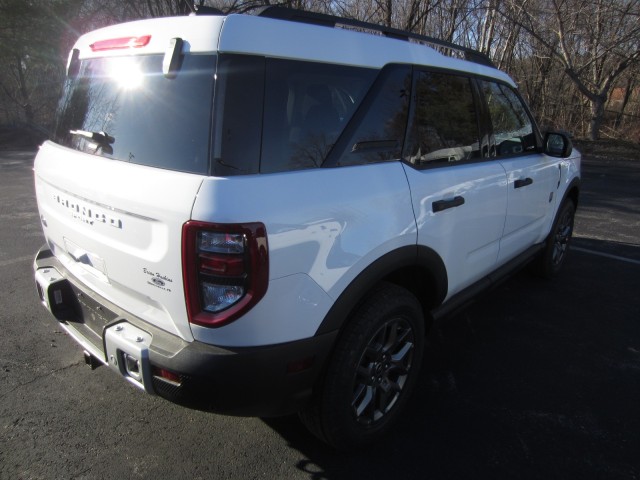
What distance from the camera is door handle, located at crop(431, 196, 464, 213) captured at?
8.10 ft

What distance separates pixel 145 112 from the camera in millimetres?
1972

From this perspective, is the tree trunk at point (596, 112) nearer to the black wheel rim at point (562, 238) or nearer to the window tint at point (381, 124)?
the black wheel rim at point (562, 238)

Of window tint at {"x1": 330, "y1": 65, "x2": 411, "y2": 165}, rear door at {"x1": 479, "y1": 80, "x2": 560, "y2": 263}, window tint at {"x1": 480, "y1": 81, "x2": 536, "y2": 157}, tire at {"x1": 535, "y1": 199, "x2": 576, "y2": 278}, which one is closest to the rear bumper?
window tint at {"x1": 330, "y1": 65, "x2": 411, "y2": 165}

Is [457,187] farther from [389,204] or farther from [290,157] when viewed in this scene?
[290,157]

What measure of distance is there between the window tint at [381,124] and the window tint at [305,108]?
5 centimetres

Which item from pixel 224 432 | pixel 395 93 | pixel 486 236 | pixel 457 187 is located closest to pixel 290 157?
pixel 395 93

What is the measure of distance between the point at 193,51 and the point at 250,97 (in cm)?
29

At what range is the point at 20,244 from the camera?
5.35 metres

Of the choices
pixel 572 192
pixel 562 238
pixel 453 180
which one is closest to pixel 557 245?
pixel 562 238

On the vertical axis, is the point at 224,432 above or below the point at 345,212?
below

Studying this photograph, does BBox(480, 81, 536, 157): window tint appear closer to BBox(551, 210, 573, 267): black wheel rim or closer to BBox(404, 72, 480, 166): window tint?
BBox(404, 72, 480, 166): window tint

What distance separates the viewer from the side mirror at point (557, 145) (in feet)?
12.7

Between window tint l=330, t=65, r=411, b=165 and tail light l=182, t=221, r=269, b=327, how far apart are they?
1.92ft

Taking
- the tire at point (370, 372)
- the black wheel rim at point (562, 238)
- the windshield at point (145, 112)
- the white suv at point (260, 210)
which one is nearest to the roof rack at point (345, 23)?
the white suv at point (260, 210)
